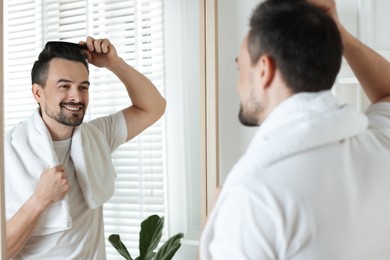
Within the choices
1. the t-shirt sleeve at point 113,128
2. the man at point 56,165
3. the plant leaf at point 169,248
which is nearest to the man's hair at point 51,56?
the man at point 56,165

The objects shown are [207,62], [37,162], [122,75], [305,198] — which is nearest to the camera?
[305,198]

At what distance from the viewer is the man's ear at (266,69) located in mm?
628

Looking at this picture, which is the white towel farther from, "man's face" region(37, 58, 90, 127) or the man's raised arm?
the man's raised arm

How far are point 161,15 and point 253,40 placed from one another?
0.55m

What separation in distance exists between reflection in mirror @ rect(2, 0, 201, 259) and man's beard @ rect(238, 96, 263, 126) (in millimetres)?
447

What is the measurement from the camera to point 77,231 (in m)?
1.00

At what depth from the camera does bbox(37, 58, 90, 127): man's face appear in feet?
3.15

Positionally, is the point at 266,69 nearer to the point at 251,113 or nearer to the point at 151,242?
the point at 251,113

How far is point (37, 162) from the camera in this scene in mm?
958

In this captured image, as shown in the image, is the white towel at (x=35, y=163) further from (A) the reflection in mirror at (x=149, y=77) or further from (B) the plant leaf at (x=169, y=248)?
(B) the plant leaf at (x=169, y=248)

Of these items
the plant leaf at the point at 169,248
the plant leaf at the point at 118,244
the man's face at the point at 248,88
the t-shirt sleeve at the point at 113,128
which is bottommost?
the plant leaf at the point at 169,248

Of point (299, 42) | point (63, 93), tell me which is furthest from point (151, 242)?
point (299, 42)

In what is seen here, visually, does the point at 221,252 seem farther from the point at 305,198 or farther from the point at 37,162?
the point at 37,162

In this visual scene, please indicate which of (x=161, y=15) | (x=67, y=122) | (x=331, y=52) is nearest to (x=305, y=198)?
(x=331, y=52)
